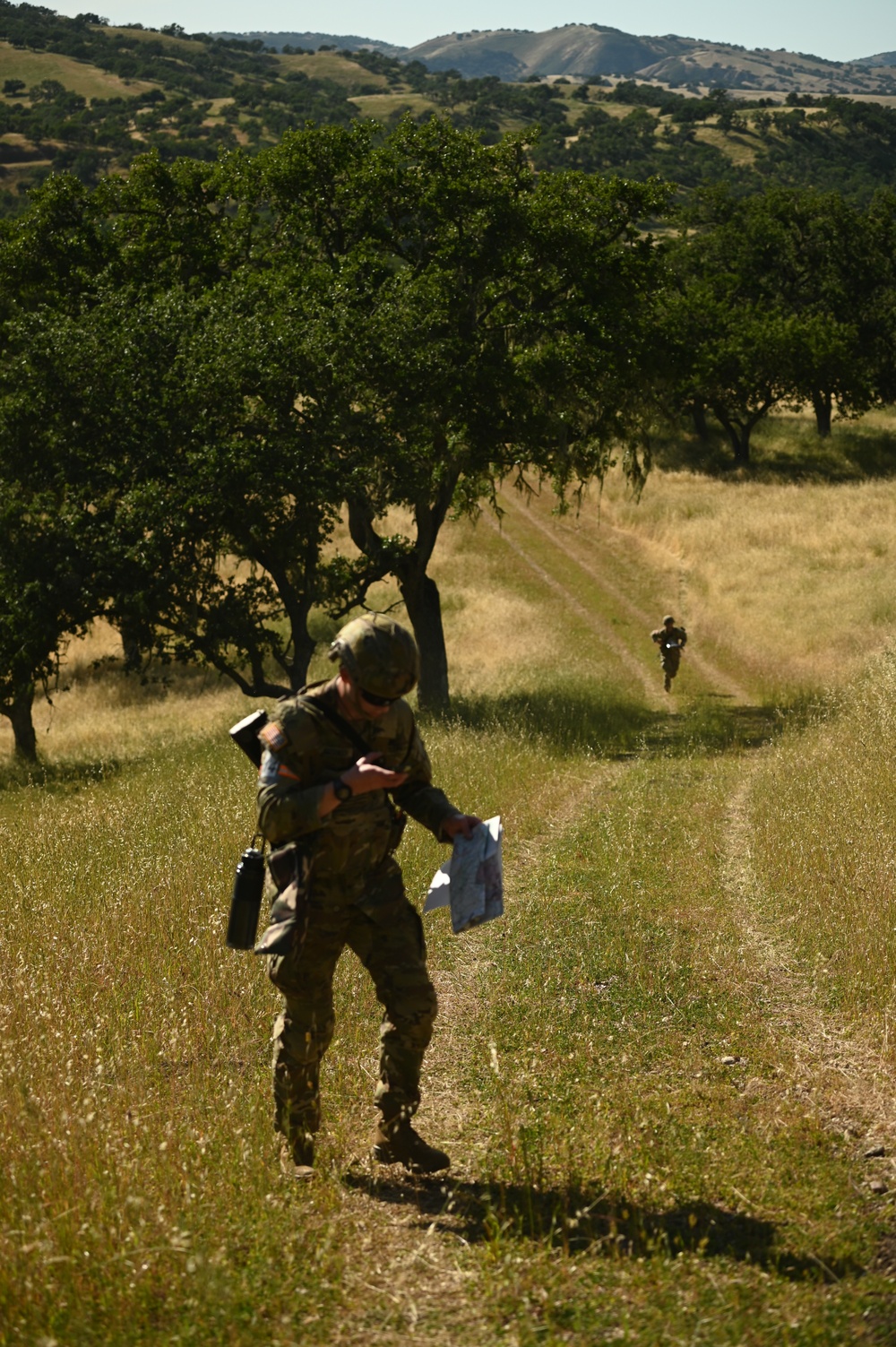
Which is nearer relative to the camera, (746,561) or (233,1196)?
(233,1196)

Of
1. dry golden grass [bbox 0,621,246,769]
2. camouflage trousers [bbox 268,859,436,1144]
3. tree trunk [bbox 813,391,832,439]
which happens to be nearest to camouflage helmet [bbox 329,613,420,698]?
camouflage trousers [bbox 268,859,436,1144]

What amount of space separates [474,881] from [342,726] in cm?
82

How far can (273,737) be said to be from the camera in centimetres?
488

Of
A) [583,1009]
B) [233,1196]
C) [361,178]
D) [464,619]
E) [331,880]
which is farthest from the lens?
[464,619]

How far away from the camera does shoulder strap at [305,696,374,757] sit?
5.05 metres

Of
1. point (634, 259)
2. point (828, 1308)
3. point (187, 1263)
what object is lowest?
point (828, 1308)

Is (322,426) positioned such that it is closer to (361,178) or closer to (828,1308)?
(361,178)

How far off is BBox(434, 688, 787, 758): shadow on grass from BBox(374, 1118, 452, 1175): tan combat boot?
11.6 m

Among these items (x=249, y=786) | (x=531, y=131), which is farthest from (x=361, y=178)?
(x=249, y=786)

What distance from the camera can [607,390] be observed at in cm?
2084

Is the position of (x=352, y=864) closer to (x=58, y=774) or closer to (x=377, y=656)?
(x=377, y=656)

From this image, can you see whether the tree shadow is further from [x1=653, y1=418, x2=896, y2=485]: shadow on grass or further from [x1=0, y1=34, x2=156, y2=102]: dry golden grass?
[x1=0, y1=34, x2=156, y2=102]: dry golden grass

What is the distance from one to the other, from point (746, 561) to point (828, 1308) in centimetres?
3282

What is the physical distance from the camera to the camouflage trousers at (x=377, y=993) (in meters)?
5.07
